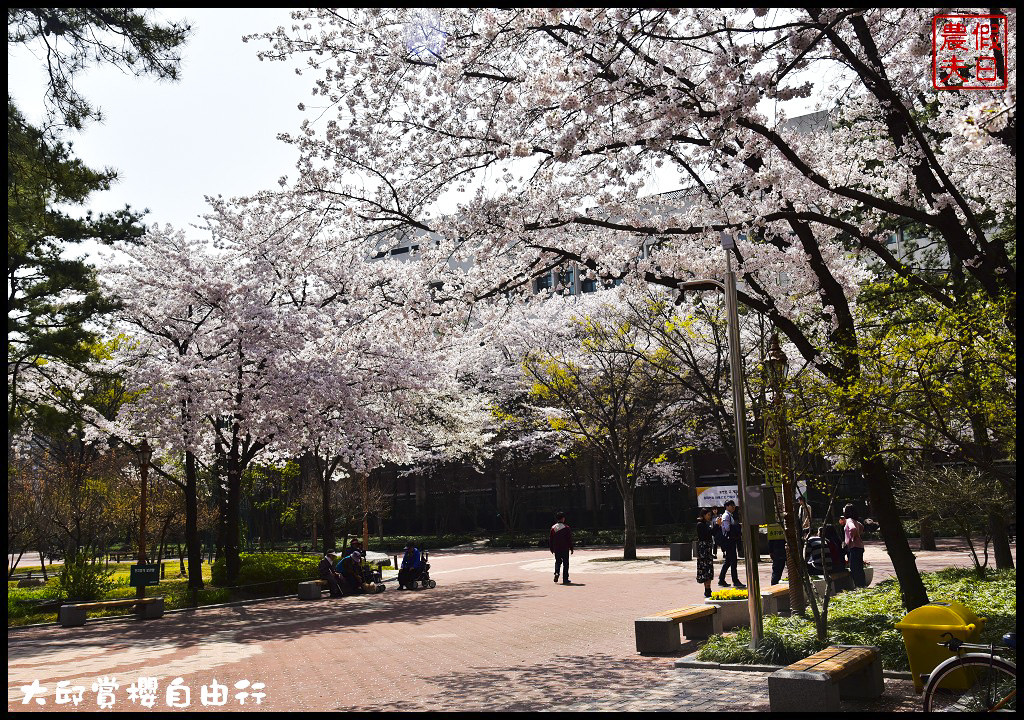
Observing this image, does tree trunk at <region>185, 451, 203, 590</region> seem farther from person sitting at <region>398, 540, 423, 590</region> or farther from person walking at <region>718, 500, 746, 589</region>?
person walking at <region>718, 500, 746, 589</region>

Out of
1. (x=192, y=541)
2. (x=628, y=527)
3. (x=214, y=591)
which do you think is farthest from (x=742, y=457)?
(x=628, y=527)

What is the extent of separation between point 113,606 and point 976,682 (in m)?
17.5

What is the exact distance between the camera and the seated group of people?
65.2 feet

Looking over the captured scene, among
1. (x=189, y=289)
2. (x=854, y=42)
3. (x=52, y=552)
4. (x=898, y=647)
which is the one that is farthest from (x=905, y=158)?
(x=52, y=552)

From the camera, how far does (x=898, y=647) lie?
892 cm

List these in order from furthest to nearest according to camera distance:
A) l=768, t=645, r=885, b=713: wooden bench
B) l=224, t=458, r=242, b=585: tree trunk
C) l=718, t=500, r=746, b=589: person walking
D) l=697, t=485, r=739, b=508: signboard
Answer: l=697, t=485, r=739, b=508: signboard < l=224, t=458, r=242, b=585: tree trunk < l=718, t=500, r=746, b=589: person walking < l=768, t=645, r=885, b=713: wooden bench

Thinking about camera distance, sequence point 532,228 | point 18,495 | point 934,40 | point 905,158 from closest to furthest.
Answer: point 934,40 < point 905,158 < point 532,228 < point 18,495

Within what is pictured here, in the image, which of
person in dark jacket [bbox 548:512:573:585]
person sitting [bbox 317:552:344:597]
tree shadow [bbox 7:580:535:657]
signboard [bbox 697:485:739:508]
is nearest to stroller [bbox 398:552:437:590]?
tree shadow [bbox 7:580:535:657]

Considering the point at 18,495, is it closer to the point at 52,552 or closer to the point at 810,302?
the point at 52,552

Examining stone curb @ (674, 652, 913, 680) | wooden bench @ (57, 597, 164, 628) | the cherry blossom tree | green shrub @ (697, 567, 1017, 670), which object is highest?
the cherry blossom tree

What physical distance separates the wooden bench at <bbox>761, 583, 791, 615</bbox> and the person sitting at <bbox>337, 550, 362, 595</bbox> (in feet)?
35.2

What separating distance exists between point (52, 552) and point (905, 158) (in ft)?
133

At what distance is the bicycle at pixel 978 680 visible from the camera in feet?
19.0

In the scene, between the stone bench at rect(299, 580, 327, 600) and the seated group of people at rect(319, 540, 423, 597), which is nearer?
the stone bench at rect(299, 580, 327, 600)
